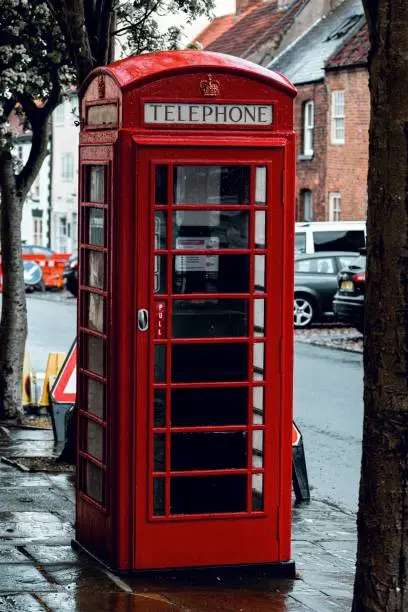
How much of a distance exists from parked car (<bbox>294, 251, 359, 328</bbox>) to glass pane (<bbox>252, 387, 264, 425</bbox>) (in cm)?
2152

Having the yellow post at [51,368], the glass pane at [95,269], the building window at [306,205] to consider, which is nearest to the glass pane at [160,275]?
the glass pane at [95,269]

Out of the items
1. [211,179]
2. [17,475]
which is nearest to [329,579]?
[211,179]

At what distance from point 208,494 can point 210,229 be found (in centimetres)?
140

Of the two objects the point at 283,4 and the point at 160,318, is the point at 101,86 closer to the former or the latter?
the point at 160,318

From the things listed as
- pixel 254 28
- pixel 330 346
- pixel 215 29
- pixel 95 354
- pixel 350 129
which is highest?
pixel 215 29

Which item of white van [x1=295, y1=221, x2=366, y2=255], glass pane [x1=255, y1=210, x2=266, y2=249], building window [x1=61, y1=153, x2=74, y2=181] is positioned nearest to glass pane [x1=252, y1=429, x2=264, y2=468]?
glass pane [x1=255, y1=210, x2=266, y2=249]

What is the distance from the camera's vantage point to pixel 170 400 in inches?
273

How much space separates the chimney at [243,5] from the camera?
59469 millimetres

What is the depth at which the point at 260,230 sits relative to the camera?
276 inches


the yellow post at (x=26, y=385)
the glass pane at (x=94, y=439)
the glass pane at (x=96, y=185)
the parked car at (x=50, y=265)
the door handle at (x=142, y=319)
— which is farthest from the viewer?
the parked car at (x=50, y=265)

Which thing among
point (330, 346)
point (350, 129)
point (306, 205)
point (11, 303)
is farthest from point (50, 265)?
point (11, 303)

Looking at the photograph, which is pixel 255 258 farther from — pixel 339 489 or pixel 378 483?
pixel 339 489

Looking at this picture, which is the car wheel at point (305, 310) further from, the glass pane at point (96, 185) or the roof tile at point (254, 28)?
the roof tile at point (254, 28)

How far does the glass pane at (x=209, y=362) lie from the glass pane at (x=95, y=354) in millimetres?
476
